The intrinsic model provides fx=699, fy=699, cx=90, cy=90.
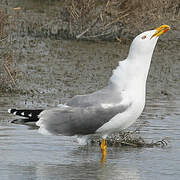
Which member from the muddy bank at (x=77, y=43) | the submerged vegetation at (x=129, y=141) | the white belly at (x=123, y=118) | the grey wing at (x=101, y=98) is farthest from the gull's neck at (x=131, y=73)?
the muddy bank at (x=77, y=43)

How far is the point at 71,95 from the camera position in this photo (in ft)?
35.6

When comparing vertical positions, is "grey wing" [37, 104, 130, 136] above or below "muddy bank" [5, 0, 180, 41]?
below

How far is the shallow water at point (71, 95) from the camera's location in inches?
269

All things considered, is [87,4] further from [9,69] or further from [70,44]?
[9,69]

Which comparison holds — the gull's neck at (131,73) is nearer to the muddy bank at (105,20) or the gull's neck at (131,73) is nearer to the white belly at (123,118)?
the white belly at (123,118)

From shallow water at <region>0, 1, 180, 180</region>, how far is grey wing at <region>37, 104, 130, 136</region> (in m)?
0.26

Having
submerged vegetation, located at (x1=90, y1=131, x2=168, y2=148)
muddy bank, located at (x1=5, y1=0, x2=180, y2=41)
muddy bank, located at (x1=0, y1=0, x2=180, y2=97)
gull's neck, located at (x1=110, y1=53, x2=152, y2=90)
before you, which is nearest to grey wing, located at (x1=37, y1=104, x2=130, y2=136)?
gull's neck, located at (x1=110, y1=53, x2=152, y2=90)

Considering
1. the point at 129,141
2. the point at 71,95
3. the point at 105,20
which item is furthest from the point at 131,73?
the point at 105,20

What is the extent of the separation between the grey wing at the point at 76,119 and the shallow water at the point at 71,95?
0.84 ft

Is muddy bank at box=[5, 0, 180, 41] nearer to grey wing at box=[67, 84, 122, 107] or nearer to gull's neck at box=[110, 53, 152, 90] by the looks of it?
gull's neck at box=[110, 53, 152, 90]

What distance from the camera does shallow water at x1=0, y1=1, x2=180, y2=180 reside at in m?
6.83

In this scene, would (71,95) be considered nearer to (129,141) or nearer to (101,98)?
(129,141)

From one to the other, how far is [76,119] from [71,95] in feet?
12.6

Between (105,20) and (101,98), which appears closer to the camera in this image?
(101,98)
